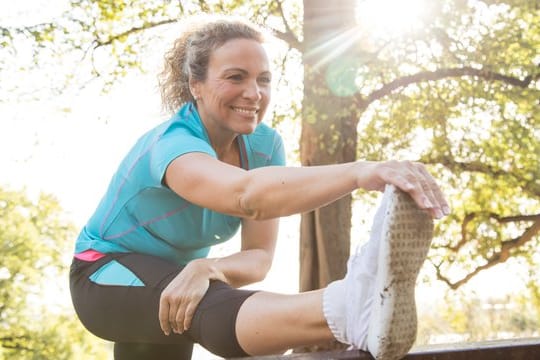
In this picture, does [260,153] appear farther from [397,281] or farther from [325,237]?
[325,237]

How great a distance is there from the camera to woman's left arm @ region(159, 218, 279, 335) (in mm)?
1971

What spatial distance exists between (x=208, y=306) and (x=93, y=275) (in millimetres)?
507

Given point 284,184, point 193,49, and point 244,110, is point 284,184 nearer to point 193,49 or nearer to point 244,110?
point 244,110

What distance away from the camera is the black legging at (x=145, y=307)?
74.4 inches

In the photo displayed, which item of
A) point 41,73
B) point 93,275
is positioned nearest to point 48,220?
point 41,73

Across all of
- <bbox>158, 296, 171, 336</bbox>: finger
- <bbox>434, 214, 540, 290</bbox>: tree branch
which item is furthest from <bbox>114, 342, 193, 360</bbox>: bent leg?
<bbox>434, 214, 540, 290</bbox>: tree branch

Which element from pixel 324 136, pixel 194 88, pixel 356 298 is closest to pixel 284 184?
pixel 356 298

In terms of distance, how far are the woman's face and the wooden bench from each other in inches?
35.6

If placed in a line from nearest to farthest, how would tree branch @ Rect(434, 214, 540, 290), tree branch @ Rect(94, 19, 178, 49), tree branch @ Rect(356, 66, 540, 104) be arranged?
tree branch @ Rect(356, 66, 540, 104)
tree branch @ Rect(94, 19, 178, 49)
tree branch @ Rect(434, 214, 540, 290)

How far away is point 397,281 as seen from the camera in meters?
1.59

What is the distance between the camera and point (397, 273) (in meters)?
1.58

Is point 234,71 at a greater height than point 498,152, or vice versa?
point 498,152

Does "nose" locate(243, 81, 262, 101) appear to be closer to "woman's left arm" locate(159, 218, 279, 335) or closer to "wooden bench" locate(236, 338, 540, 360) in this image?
"woman's left arm" locate(159, 218, 279, 335)

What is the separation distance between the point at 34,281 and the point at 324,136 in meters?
12.0
